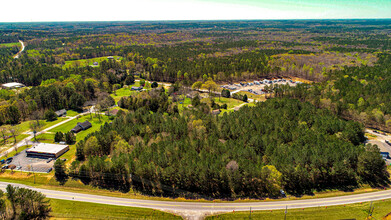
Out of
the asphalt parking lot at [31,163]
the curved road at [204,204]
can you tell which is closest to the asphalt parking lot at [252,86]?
the curved road at [204,204]

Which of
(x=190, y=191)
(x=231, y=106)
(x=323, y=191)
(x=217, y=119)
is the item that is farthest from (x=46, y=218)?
(x=231, y=106)

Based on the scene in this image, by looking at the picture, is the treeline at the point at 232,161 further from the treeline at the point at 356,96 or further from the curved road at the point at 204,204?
the treeline at the point at 356,96

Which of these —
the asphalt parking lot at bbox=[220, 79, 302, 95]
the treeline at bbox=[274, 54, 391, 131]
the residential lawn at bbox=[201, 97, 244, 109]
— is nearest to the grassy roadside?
the treeline at bbox=[274, 54, 391, 131]

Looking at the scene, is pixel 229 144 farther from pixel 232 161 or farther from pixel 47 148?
pixel 47 148

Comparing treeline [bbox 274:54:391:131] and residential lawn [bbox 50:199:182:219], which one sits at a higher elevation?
treeline [bbox 274:54:391:131]

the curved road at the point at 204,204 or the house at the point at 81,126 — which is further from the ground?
the house at the point at 81,126

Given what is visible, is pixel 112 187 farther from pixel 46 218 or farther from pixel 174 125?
pixel 174 125

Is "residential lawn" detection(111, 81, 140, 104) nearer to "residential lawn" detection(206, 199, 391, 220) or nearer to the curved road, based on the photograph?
the curved road
